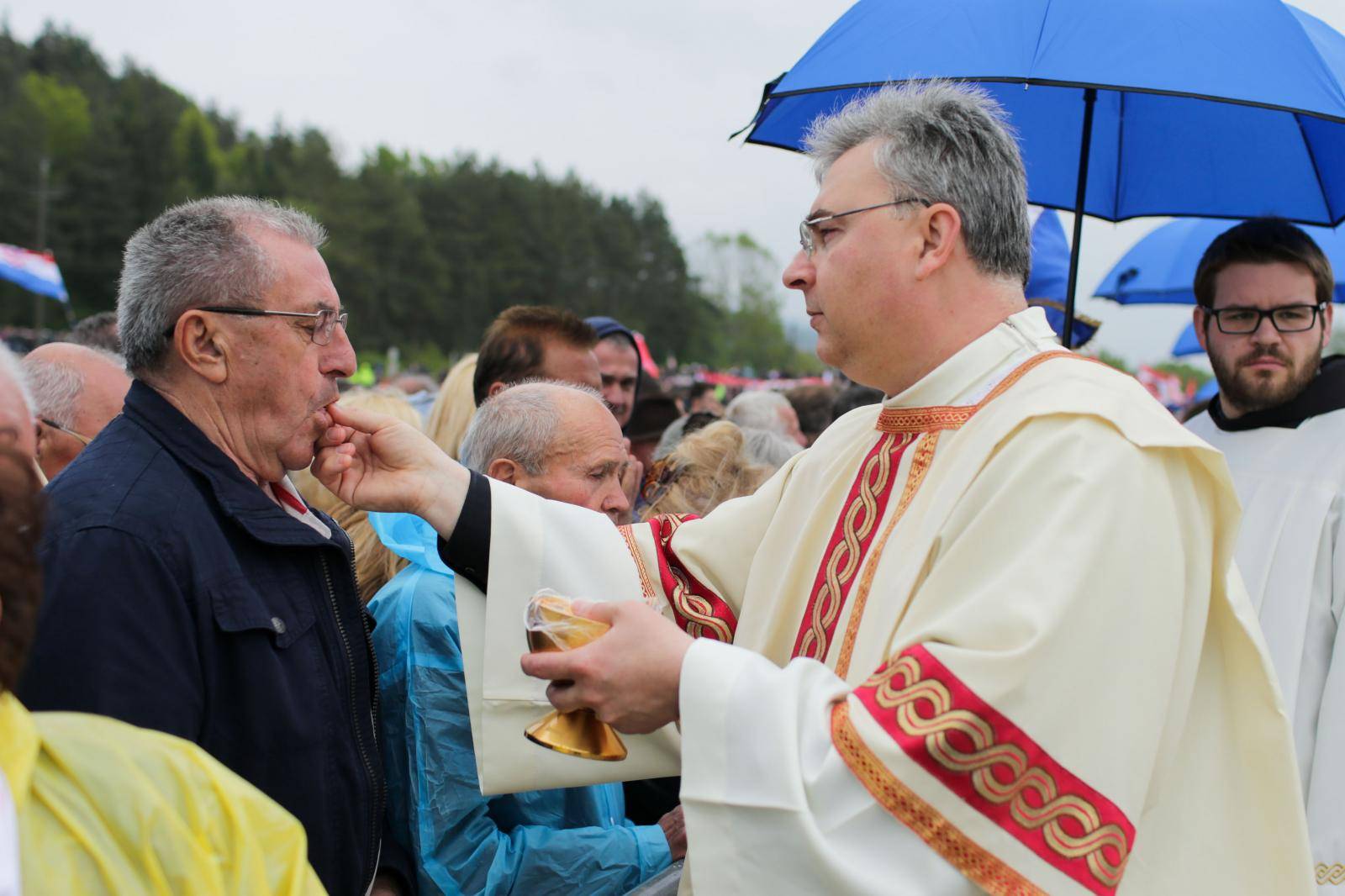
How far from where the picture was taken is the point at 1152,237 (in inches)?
264

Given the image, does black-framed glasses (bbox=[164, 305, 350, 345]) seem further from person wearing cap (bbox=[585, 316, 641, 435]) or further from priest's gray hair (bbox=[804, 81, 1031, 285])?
person wearing cap (bbox=[585, 316, 641, 435])

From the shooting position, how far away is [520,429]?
126 inches

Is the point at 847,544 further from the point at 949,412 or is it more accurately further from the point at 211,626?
the point at 211,626

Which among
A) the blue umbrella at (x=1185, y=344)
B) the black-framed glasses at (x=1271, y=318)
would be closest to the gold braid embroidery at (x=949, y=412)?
the black-framed glasses at (x=1271, y=318)

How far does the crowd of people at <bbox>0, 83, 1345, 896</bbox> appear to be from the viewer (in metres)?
1.80

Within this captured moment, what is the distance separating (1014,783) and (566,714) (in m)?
0.85

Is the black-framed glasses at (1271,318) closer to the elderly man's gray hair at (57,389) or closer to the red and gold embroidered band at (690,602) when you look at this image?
the red and gold embroidered band at (690,602)

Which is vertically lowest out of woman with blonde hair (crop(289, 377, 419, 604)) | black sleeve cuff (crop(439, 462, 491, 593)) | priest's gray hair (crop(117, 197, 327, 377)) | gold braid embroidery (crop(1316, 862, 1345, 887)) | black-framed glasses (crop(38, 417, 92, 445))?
gold braid embroidery (crop(1316, 862, 1345, 887))

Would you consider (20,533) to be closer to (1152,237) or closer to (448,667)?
(448,667)

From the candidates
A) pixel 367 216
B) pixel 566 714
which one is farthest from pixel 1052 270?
pixel 367 216

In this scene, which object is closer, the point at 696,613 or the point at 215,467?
the point at 215,467

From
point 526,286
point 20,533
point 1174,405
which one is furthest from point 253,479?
Result: point 526,286

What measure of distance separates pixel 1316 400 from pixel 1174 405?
21696 mm

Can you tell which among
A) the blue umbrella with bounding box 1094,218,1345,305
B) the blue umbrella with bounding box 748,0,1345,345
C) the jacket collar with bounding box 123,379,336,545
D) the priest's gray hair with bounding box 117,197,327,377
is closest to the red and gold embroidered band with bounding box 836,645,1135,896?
the jacket collar with bounding box 123,379,336,545
